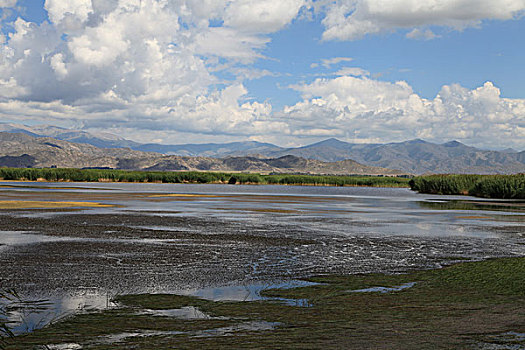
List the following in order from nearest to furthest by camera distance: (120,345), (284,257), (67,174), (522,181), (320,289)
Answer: (120,345) < (320,289) < (284,257) < (522,181) < (67,174)

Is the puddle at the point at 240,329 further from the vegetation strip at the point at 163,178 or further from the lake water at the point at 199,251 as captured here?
the vegetation strip at the point at 163,178

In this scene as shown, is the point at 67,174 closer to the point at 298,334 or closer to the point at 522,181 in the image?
the point at 522,181

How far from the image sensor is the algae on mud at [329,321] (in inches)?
363

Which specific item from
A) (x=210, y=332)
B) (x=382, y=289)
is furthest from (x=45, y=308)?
(x=382, y=289)

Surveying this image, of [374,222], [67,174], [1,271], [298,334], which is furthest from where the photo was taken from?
[67,174]

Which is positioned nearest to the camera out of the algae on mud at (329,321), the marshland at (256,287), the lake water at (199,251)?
the algae on mud at (329,321)

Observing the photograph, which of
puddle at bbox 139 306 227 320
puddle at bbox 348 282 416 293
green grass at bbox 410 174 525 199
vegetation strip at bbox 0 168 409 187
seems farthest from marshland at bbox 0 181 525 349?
vegetation strip at bbox 0 168 409 187

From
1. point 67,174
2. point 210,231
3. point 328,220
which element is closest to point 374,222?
point 328,220

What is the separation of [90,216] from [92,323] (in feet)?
82.9

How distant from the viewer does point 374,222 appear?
3400 cm

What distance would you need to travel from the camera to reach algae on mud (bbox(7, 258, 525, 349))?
9211 millimetres

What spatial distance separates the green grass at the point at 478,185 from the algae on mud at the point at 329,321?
63.4 meters

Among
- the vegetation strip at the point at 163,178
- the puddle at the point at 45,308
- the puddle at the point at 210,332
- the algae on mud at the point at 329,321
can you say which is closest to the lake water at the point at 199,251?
the puddle at the point at 45,308

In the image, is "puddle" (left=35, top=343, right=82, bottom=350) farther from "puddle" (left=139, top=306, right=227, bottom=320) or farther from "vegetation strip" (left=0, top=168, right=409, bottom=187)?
"vegetation strip" (left=0, top=168, right=409, bottom=187)
